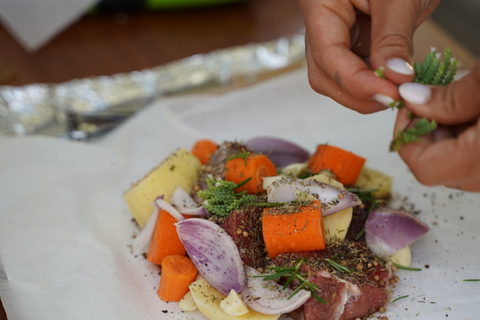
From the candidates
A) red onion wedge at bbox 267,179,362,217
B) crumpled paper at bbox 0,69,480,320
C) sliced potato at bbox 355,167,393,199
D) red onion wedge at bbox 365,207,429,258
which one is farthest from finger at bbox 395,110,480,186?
sliced potato at bbox 355,167,393,199

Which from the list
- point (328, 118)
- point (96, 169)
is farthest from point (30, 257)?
point (328, 118)

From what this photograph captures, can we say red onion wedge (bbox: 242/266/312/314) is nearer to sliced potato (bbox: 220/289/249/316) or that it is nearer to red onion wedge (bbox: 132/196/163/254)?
sliced potato (bbox: 220/289/249/316)

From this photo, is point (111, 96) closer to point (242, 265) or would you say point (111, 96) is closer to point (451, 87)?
point (242, 265)

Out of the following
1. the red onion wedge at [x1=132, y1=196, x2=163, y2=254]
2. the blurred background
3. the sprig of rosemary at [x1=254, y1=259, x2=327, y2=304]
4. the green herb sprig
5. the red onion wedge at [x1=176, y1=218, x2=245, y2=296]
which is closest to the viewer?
the sprig of rosemary at [x1=254, y1=259, x2=327, y2=304]

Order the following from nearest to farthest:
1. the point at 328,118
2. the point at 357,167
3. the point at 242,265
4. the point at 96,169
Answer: the point at 242,265, the point at 357,167, the point at 96,169, the point at 328,118

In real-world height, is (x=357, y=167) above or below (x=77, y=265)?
above

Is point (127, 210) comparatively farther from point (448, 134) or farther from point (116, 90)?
point (448, 134)
